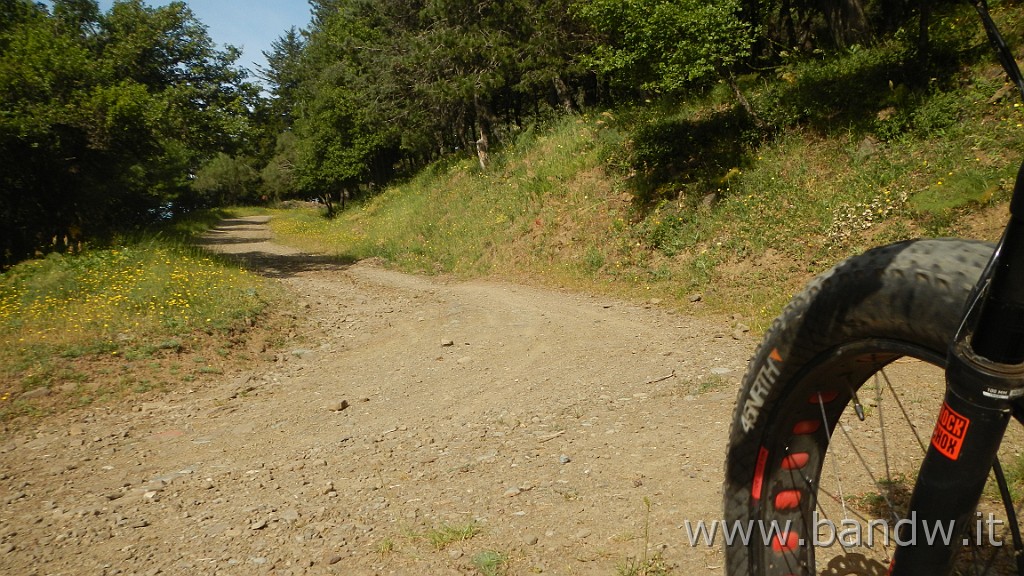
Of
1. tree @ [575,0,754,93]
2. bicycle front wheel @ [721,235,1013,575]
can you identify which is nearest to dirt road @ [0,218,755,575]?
bicycle front wheel @ [721,235,1013,575]

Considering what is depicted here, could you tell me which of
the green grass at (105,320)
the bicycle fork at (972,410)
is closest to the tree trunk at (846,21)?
the green grass at (105,320)

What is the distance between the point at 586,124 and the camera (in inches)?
756

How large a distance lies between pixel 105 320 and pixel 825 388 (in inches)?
407

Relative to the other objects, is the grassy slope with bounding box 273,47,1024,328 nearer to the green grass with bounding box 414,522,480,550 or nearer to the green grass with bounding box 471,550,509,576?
the green grass with bounding box 414,522,480,550

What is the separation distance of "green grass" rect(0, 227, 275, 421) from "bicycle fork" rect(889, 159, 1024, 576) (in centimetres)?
849

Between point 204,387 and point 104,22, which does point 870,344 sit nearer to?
point 204,387

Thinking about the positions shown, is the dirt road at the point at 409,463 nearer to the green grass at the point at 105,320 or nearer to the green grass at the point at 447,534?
the green grass at the point at 447,534

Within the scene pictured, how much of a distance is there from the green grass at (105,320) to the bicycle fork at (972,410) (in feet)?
27.8

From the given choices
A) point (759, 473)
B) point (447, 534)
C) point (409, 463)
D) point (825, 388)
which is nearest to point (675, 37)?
point (409, 463)

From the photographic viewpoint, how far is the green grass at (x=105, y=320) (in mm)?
7711

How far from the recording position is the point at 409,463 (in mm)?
4992

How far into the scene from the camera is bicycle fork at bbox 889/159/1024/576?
147cm

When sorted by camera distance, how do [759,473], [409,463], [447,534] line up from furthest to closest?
[409,463], [447,534], [759,473]

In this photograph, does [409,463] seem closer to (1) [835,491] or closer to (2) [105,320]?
(1) [835,491]
